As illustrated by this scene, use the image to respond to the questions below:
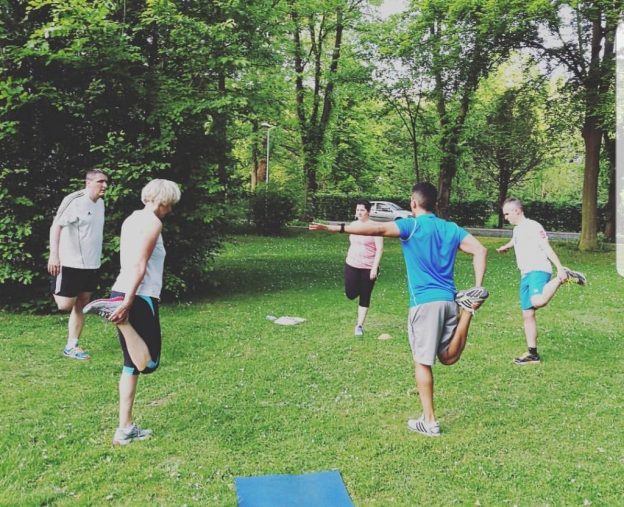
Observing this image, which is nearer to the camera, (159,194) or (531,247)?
(159,194)

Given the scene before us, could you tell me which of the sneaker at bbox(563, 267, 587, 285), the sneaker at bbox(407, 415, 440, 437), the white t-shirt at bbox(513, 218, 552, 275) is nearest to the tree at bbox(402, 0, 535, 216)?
the white t-shirt at bbox(513, 218, 552, 275)

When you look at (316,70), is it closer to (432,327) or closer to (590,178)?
(590,178)

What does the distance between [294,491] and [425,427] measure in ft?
4.87

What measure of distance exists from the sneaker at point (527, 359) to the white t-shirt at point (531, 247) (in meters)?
1.07

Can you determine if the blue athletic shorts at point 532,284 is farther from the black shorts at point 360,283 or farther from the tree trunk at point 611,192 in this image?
the tree trunk at point 611,192

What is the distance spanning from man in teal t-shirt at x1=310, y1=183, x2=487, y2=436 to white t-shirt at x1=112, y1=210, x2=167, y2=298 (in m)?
1.33

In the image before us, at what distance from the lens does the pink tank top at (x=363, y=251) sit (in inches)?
324

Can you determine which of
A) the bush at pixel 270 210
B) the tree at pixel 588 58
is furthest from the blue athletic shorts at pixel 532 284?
the bush at pixel 270 210

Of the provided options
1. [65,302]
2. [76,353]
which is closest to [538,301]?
[76,353]

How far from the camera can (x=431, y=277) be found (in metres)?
4.76

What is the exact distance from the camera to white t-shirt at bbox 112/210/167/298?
14.4 feet

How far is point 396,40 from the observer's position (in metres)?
22.7

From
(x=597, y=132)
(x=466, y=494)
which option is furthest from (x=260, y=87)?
(x=597, y=132)

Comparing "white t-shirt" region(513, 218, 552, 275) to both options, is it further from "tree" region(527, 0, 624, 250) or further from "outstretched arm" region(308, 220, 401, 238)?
"tree" region(527, 0, 624, 250)
